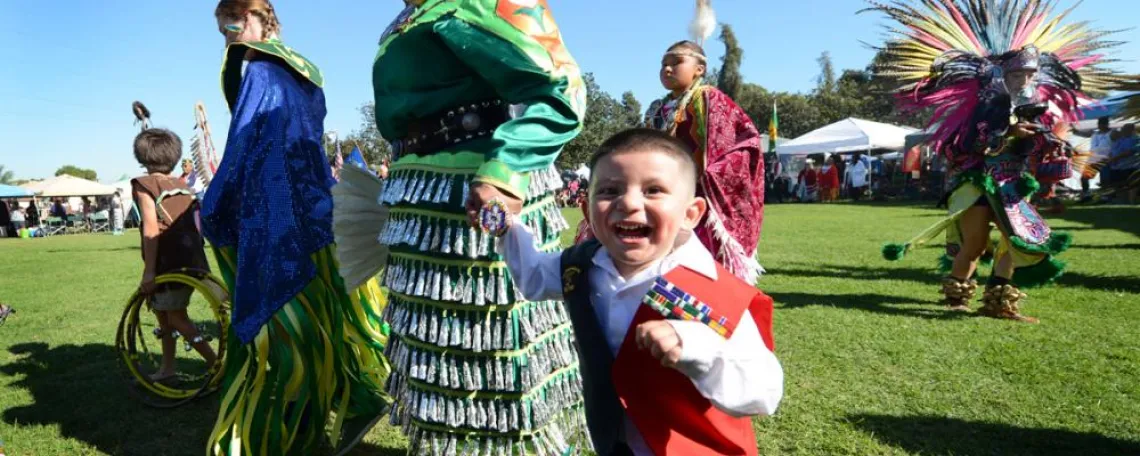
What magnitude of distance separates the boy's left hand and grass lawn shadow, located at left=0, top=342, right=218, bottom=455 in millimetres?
2671

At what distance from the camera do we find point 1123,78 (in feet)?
19.4

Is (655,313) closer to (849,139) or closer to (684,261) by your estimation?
(684,261)

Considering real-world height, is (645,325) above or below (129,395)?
above

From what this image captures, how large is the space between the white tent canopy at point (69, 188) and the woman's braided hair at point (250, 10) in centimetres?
3327

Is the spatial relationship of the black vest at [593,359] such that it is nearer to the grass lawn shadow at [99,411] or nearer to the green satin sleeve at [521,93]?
the green satin sleeve at [521,93]

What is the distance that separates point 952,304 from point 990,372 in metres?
1.75

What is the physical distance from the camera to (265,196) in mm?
2527

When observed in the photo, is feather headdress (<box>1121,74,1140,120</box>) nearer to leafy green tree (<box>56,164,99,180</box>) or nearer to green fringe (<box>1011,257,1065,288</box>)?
green fringe (<box>1011,257,1065,288</box>)

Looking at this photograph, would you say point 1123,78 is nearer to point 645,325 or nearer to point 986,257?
point 986,257

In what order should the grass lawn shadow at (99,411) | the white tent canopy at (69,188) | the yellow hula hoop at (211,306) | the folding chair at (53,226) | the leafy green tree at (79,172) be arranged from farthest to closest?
1. the leafy green tree at (79,172)
2. the white tent canopy at (69,188)
3. the folding chair at (53,226)
4. the yellow hula hoop at (211,306)
5. the grass lawn shadow at (99,411)

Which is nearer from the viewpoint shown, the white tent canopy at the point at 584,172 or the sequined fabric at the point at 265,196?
the white tent canopy at the point at 584,172

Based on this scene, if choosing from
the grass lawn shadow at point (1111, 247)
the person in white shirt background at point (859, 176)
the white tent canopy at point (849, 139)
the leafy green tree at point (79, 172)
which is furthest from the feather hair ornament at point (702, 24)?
the leafy green tree at point (79, 172)

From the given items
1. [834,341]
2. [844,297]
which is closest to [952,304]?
[844,297]

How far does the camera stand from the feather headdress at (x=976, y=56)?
5.33 meters
